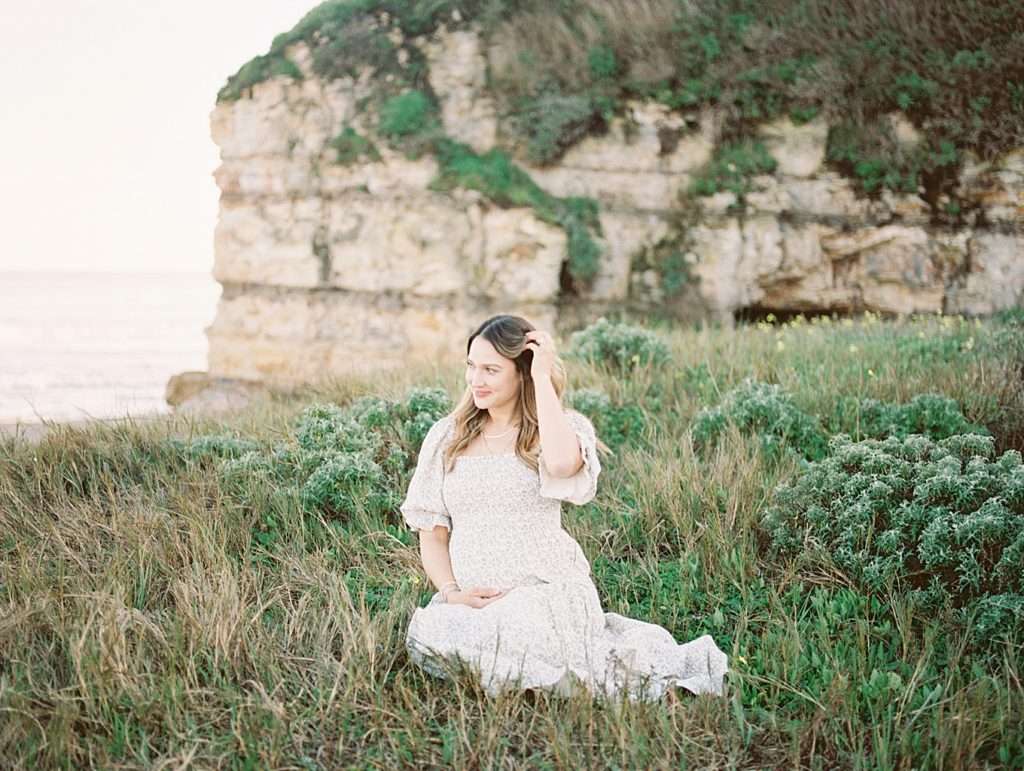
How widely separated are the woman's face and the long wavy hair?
33 mm

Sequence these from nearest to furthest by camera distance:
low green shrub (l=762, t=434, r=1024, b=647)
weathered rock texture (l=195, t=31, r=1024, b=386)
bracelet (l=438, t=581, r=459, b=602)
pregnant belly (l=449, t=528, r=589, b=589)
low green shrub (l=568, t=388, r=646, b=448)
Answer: pregnant belly (l=449, t=528, r=589, b=589)
bracelet (l=438, t=581, r=459, b=602)
low green shrub (l=762, t=434, r=1024, b=647)
low green shrub (l=568, t=388, r=646, b=448)
weathered rock texture (l=195, t=31, r=1024, b=386)

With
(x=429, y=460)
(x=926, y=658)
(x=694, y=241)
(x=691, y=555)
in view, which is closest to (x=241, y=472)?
(x=429, y=460)

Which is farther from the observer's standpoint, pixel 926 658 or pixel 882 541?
pixel 882 541

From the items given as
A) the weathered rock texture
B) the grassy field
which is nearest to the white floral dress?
the grassy field

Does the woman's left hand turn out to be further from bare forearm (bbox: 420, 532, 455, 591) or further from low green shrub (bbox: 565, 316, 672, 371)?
low green shrub (bbox: 565, 316, 672, 371)

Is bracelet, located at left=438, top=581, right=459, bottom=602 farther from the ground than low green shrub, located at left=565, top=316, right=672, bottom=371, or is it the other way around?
low green shrub, located at left=565, top=316, right=672, bottom=371

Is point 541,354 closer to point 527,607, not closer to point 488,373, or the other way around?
point 488,373

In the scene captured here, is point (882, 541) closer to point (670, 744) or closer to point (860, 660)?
point (860, 660)

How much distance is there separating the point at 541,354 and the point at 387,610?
5.07 feet

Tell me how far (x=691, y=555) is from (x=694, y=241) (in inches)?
387

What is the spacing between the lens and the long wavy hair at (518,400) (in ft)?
13.0

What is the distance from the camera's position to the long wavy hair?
395 centimetres

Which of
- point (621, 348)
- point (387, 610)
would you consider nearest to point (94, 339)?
point (621, 348)

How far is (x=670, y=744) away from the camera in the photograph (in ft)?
10.7
